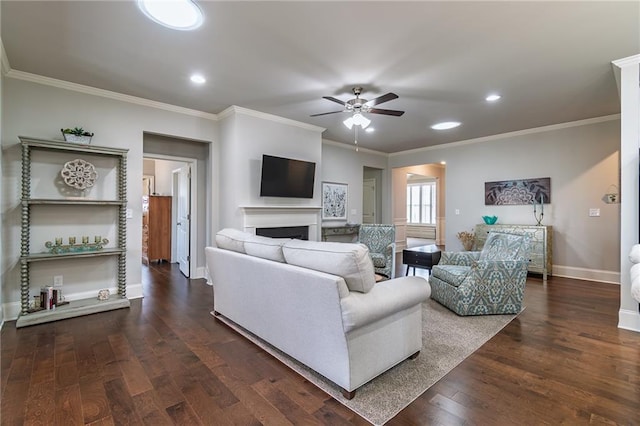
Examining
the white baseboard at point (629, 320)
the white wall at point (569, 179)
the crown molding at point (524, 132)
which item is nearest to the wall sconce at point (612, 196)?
the white wall at point (569, 179)

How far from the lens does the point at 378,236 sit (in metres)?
5.12

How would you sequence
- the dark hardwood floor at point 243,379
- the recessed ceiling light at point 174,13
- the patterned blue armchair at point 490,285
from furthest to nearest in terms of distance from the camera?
the patterned blue armchair at point 490,285, the recessed ceiling light at point 174,13, the dark hardwood floor at point 243,379

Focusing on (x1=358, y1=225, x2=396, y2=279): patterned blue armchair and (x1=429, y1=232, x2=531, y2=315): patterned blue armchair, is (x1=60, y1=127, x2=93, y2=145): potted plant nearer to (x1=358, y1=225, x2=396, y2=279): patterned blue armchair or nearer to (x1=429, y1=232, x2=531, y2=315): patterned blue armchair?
(x1=358, y1=225, x2=396, y2=279): patterned blue armchair

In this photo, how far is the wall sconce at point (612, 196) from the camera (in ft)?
15.8

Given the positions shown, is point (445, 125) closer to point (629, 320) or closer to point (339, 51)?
point (339, 51)

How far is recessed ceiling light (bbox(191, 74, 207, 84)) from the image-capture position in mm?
3402

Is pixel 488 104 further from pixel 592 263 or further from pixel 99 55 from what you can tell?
pixel 99 55

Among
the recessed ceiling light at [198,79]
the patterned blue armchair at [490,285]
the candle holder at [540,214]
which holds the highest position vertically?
the recessed ceiling light at [198,79]

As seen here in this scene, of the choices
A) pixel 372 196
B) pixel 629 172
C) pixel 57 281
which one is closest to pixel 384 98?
pixel 629 172

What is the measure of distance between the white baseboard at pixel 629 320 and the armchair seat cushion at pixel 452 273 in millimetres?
1432

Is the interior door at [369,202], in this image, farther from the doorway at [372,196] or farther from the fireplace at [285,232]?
the fireplace at [285,232]

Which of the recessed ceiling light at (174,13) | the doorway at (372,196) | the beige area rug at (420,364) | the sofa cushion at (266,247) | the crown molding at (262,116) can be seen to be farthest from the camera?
the doorway at (372,196)

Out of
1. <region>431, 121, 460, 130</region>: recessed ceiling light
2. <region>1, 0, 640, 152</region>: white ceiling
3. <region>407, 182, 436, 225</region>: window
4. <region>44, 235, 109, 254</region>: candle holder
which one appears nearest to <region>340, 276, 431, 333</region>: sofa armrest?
<region>1, 0, 640, 152</region>: white ceiling

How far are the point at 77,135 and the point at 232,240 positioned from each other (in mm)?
2270
